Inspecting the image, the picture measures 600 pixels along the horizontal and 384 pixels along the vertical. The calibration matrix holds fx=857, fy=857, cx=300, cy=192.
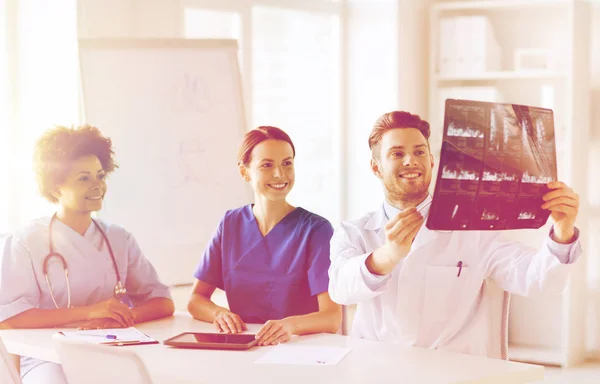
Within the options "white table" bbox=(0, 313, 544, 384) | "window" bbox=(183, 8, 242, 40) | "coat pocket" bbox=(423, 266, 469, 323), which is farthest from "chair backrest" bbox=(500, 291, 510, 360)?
"window" bbox=(183, 8, 242, 40)

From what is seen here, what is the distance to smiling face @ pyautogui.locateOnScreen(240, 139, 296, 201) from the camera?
248cm

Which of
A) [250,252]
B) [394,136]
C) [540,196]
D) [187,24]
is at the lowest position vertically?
[250,252]

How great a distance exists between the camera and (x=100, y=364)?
62.1 inches

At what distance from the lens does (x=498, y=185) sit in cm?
195

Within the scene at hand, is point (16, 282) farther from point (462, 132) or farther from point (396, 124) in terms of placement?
point (462, 132)

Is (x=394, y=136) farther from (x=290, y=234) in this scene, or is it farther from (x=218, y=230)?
(x=218, y=230)

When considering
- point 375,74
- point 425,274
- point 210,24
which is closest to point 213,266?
point 425,274

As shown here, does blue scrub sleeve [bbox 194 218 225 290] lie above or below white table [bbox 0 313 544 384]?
above

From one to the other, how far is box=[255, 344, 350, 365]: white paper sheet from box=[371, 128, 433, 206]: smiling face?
440 mm

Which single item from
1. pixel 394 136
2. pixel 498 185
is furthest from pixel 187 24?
pixel 498 185

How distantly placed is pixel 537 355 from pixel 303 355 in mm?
2710

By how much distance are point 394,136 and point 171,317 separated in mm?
910

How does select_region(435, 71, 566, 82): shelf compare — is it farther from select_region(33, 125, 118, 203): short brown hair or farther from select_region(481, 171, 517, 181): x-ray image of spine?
select_region(481, 171, 517, 181): x-ray image of spine

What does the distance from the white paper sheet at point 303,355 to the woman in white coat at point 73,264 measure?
573mm
